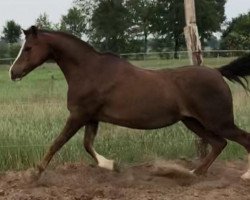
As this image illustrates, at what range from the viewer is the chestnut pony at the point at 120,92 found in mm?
6539

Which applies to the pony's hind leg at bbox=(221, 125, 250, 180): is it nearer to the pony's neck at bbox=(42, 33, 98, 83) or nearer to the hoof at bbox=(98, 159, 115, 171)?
the hoof at bbox=(98, 159, 115, 171)

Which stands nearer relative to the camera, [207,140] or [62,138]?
[62,138]

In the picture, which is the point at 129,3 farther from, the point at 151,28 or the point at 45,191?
the point at 45,191

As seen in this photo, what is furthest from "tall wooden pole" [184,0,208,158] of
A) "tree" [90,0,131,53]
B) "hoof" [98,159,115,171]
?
"tree" [90,0,131,53]

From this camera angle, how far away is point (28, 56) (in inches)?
258

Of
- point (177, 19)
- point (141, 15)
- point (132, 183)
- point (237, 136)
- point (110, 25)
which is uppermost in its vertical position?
point (141, 15)

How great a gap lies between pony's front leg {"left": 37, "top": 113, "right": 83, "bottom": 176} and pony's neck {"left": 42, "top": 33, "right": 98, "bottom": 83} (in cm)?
53

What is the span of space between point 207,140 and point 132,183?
1191 millimetres

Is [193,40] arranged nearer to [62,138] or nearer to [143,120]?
[143,120]

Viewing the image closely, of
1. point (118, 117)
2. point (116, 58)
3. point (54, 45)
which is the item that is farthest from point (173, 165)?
point (54, 45)

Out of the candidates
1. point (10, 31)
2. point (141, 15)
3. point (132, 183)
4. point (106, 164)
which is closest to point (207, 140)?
point (132, 183)

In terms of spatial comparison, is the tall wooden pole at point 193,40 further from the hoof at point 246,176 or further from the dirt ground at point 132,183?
the hoof at point 246,176

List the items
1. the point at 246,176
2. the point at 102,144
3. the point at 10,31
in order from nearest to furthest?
the point at 246,176
the point at 102,144
the point at 10,31

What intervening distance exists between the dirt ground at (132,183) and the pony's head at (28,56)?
49.5 inches
